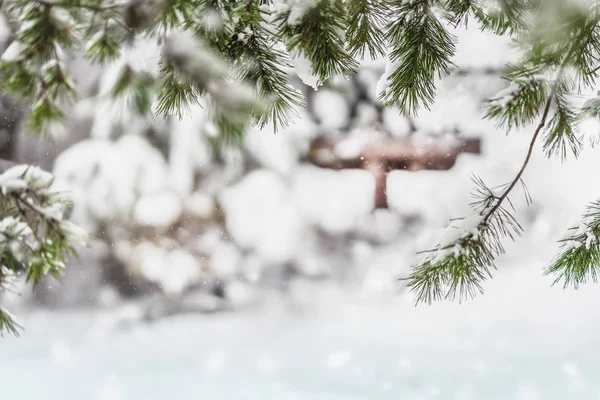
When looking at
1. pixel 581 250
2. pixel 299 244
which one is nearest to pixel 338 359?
pixel 299 244

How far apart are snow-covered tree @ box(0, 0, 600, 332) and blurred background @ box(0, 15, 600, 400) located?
958 millimetres

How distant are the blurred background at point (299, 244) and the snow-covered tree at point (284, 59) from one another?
96cm

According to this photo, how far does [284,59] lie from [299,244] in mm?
1123

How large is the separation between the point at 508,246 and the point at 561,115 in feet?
3.82

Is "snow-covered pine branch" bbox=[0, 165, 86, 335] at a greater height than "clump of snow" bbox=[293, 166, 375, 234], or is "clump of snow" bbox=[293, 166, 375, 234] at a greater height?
"clump of snow" bbox=[293, 166, 375, 234]

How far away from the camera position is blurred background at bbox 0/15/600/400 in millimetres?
1657

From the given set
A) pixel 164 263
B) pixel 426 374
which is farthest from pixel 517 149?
pixel 164 263

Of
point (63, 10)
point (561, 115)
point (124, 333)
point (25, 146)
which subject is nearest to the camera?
point (63, 10)

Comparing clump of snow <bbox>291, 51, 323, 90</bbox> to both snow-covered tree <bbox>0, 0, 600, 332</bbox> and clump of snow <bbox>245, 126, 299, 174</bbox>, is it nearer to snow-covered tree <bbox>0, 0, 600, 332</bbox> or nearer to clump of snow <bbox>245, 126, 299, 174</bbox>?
snow-covered tree <bbox>0, 0, 600, 332</bbox>

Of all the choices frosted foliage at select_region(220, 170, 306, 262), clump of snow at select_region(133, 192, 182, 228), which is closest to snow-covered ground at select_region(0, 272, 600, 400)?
frosted foliage at select_region(220, 170, 306, 262)

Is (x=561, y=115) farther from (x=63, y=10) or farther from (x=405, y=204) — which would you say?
(x=405, y=204)

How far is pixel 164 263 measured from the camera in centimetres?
182

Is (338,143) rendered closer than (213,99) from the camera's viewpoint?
No

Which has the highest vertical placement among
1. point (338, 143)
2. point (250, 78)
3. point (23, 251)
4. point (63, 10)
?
point (338, 143)
